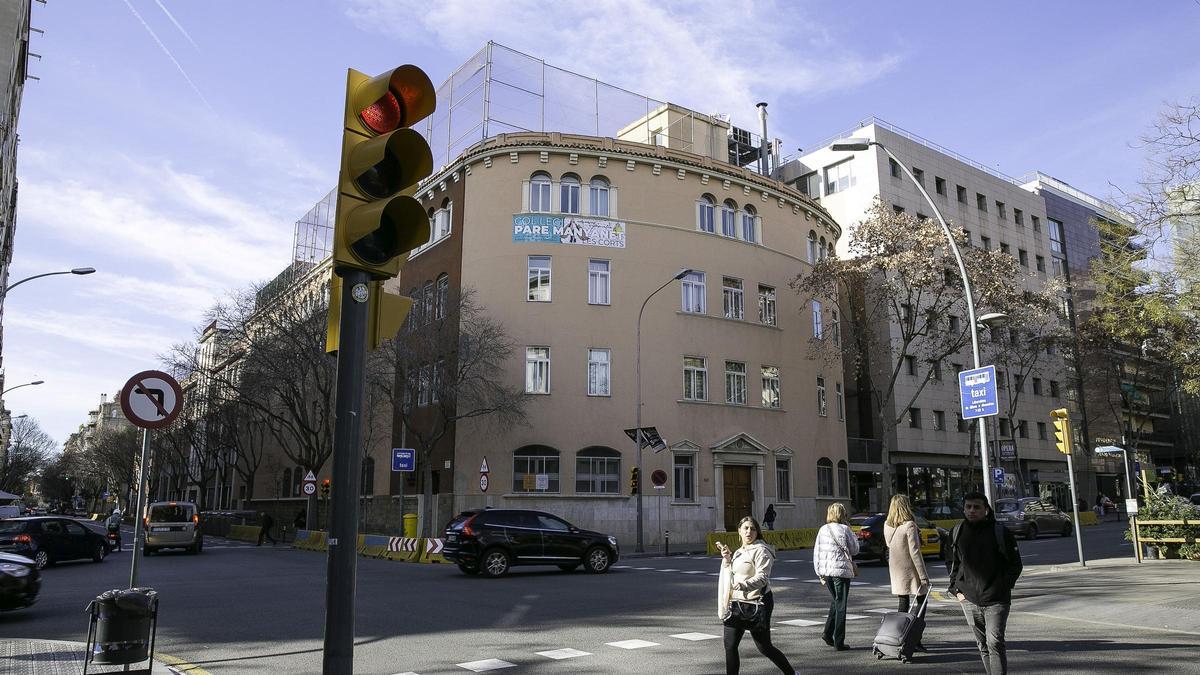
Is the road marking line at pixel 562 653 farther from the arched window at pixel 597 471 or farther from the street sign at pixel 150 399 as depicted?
the arched window at pixel 597 471

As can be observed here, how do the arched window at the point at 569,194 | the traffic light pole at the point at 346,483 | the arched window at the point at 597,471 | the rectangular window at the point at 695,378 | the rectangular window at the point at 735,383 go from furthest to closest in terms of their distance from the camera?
the rectangular window at the point at 735,383, the rectangular window at the point at 695,378, the arched window at the point at 569,194, the arched window at the point at 597,471, the traffic light pole at the point at 346,483

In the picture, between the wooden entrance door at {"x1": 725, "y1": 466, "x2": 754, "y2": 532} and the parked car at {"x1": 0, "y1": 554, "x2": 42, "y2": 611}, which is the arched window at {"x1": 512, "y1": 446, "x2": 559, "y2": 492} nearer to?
the wooden entrance door at {"x1": 725, "y1": 466, "x2": 754, "y2": 532}

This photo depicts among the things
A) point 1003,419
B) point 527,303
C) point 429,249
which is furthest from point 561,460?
point 1003,419

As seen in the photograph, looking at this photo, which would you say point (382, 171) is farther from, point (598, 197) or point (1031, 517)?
point (1031, 517)

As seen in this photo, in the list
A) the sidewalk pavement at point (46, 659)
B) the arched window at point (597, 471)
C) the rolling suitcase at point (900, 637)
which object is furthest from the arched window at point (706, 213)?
the sidewalk pavement at point (46, 659)

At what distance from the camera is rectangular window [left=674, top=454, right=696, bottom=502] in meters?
32.5

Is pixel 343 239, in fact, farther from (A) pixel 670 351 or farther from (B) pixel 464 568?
(A) pixel 670 351

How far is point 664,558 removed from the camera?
25.0m

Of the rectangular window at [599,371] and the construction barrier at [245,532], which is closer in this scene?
the rectangular window at [599,371]

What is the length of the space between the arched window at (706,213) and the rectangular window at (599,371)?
7.40m

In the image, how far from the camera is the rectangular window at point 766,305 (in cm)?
3650

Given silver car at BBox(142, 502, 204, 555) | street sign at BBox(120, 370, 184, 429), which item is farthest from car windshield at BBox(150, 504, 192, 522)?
street sign at BBox(120, 370, 184, 429)

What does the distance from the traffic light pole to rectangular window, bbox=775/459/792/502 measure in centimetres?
3295

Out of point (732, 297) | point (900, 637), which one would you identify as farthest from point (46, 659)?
point (732, 297)
